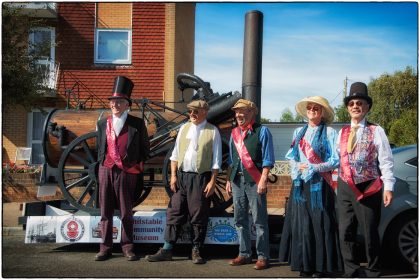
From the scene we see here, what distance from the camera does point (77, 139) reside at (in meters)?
6.80

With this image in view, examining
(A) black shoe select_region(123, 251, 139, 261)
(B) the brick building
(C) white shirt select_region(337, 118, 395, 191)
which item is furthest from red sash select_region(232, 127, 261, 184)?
(B) the brick building

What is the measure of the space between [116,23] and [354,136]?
517 inches

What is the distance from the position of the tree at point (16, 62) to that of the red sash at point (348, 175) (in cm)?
778

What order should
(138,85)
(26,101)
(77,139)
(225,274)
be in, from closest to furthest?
(225,274) < (77,139) < (26,101) < (138,85)

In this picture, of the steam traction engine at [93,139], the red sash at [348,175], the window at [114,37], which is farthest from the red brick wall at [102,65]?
the red sash at [348,175]

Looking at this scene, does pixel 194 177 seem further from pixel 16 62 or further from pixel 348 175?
pixel 16 62

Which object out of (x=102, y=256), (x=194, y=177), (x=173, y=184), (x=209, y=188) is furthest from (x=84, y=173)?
(x=209, y=188)

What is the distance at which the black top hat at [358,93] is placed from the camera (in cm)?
479

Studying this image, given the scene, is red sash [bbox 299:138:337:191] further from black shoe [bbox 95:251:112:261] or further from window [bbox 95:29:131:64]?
window [bbox 95:29:131:64]

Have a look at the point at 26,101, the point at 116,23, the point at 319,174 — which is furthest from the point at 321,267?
the point at 116,23

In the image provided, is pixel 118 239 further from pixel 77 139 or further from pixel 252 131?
pixel 252 131

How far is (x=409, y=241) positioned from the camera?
517 centimetres

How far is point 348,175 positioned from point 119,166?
8.56 feet

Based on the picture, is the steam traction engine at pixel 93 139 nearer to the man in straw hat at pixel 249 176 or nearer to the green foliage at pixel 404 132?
the man in straw hat at pixel 249 176
